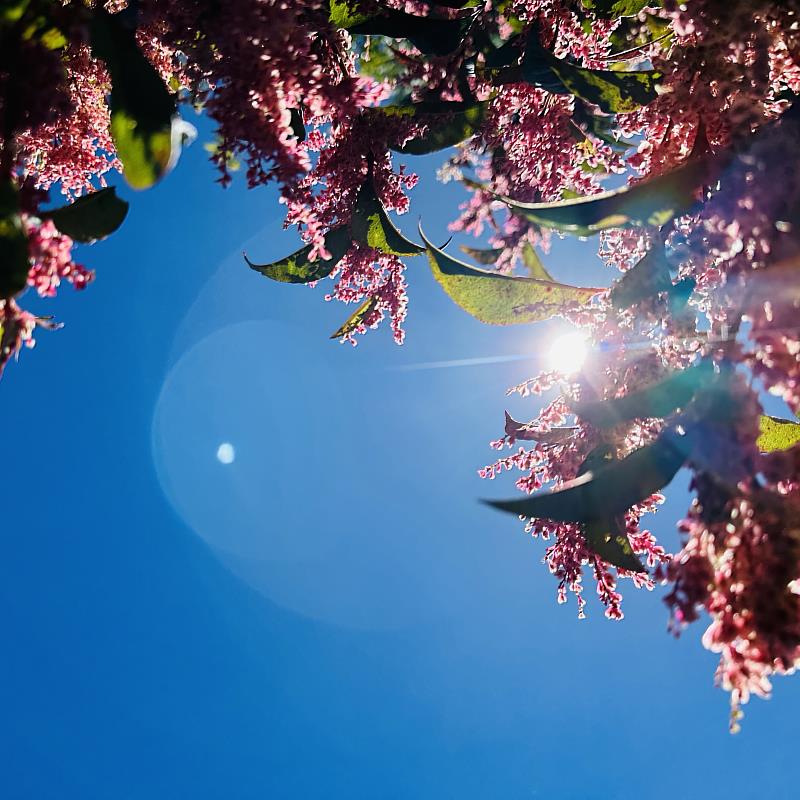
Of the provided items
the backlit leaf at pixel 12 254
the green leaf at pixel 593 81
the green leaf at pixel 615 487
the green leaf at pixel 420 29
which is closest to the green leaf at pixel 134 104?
the backlit leaf at pixel 12 254

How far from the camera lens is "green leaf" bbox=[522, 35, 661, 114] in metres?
3.27

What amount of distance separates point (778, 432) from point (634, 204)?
4.32 feet

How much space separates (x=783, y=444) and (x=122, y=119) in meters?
3.12

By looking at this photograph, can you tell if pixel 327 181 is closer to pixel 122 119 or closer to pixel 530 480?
pixel 122 119

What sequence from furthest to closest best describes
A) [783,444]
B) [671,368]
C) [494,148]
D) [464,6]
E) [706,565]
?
1. [494,148]
2. [464,6]
3. [783,444]
4. [671,368]
5. [706,565]

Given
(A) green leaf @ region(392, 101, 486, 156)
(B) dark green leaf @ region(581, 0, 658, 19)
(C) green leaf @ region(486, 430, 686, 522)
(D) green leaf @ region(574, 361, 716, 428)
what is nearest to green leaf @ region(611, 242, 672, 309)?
(D) green leaf @ region(574, 361, 716, 428)

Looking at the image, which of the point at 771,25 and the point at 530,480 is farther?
the point at 530,480

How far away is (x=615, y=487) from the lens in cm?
196

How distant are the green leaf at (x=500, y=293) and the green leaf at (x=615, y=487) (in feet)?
3.05

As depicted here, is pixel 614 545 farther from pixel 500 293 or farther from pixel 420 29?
pixel 420 29

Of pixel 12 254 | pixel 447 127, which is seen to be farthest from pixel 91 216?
pixel 447 127

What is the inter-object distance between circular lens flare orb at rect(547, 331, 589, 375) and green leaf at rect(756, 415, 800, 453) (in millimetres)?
847

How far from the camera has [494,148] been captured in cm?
473

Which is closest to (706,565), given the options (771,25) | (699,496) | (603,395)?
(699,496)
